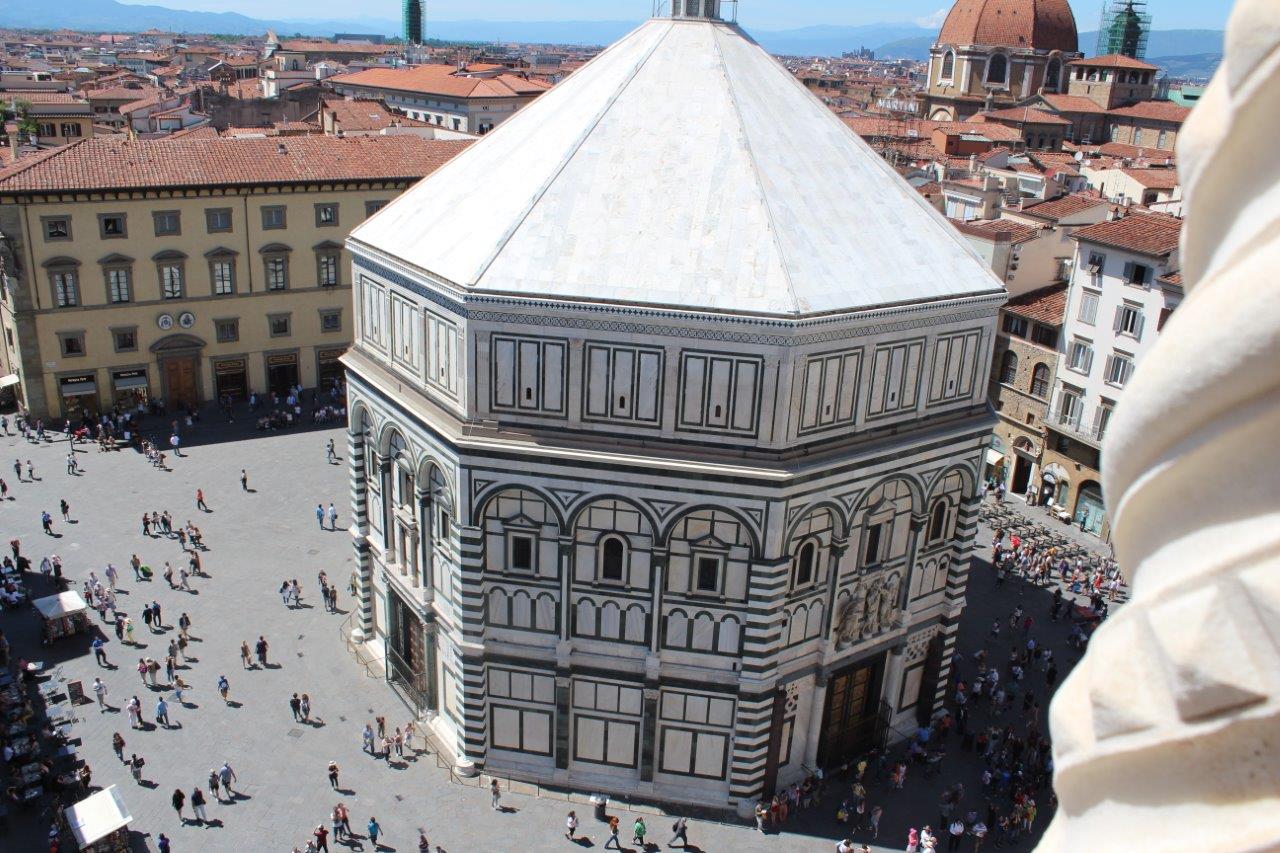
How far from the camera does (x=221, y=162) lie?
45.3 meters

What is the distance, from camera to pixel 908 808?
24500 mm

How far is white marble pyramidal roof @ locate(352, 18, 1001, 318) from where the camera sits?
70.2 ft

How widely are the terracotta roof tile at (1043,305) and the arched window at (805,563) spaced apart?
68.6 feet

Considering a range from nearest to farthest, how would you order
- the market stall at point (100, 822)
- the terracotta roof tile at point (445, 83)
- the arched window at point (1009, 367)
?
the market stall at point (100, 822) → the arched window at point (1009, 367) → the terracotta roof tile at point (445, 83)

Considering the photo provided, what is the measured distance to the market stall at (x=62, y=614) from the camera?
2839 centimetres

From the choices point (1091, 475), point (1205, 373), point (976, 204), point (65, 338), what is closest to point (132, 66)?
point (65, 338)

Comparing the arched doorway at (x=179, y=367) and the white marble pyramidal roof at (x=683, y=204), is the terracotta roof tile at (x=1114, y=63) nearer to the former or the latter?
the arched doorway at (x=179, y=367)

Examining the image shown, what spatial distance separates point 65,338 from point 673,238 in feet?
102

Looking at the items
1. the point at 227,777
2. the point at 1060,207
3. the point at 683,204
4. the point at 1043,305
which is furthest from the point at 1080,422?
the point at 227,777

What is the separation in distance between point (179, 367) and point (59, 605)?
18.9m

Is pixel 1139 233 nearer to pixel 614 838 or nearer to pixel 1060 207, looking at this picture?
pixel 1060 207

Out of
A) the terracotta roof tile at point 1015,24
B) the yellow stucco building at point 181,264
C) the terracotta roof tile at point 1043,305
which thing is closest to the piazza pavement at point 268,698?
the yellow stucco building at point 181,264

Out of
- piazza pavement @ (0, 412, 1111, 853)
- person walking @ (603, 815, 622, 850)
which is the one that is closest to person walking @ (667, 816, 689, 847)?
piazza pavement @ (0, 412, 1111, 853)

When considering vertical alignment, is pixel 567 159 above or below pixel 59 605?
above
